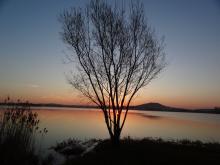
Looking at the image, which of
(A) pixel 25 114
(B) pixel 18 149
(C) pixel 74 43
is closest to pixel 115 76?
(C) pixel 74 43

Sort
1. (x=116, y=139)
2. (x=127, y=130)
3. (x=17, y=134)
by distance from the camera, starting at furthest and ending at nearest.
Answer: (x=127, y=130)
(x=116, y=139)
(x=17, y=134)

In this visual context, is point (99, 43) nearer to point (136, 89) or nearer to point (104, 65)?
point (104, 65)

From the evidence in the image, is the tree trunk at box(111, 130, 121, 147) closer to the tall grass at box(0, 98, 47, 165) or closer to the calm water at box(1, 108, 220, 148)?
the tall grass at box(0, 98, 47, 165)

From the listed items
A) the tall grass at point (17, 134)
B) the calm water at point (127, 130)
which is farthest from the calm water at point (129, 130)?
the tall grass at point (17, 134)

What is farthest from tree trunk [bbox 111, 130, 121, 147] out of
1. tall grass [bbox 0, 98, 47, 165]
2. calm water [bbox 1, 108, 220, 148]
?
calm water [bbox 1, 108, 220, 148]

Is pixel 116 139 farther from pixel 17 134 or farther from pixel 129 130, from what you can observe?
pixel 129 130

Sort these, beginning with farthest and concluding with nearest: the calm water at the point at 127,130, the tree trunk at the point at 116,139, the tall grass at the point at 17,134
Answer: the calm water at the point at 127,130, the tree trunk at the point at 116,139, the tall grass at the point at 17,134

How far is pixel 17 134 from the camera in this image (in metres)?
12.0

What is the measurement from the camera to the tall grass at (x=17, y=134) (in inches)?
440

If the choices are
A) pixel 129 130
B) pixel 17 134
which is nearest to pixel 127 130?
pixel 129 130

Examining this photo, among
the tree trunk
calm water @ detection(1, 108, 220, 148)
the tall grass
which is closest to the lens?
the tall grass

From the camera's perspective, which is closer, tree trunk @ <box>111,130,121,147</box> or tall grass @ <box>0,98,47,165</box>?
tall grass @ <box>0,98,47,165</box>

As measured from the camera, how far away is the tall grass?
11.2 meters

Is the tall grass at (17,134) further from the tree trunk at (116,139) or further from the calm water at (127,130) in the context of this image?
the calm water at (127,130)
